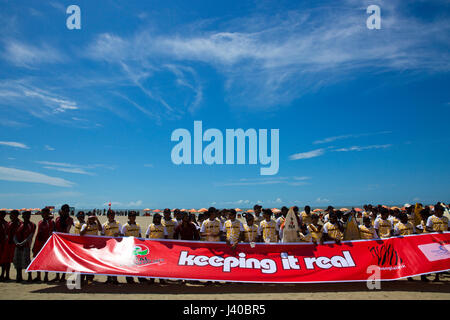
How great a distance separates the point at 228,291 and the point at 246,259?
973 millimetres

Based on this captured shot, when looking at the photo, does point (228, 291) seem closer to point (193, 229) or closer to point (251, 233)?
point (251, 233)

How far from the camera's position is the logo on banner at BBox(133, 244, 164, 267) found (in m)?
7.73

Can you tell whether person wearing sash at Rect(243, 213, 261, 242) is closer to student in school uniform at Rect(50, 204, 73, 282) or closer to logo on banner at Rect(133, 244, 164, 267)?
logo on banner at Rect(133, 244, 164, 267)

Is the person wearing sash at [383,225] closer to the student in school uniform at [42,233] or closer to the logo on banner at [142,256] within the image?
the logo on banner at [142,256]

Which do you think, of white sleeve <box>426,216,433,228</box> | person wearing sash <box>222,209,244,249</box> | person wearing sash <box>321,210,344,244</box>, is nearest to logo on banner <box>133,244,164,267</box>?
person wearing sash <box>222,209,244,249</box>

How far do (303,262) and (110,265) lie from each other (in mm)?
5410

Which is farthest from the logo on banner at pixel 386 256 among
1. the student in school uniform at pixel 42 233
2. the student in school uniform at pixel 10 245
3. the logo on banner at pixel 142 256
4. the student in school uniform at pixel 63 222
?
the student in school uniform at pixel 10 245

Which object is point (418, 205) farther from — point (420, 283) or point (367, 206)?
point (420, 283)

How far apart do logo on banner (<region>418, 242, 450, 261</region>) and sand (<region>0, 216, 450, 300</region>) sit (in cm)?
85

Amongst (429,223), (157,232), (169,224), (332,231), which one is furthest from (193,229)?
(429,223)

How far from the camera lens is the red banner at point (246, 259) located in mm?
7566

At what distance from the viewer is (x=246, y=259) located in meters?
7.86

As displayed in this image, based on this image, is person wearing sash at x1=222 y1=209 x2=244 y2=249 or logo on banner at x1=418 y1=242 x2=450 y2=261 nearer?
logo on banner at x1=418 y1=242 x2=450 y2=261
